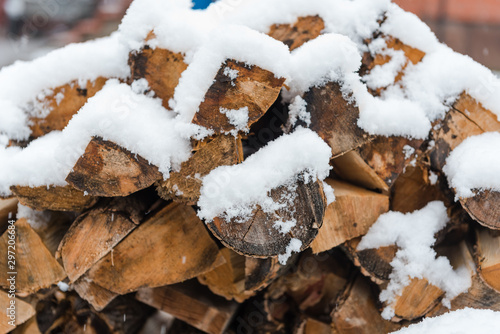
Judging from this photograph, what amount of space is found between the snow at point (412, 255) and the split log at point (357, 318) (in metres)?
0.07

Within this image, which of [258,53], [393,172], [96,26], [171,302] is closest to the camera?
[258,53]

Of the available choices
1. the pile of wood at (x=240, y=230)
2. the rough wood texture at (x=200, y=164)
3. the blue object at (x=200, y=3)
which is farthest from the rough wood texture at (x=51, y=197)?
the blue object at (x=200, y=3)

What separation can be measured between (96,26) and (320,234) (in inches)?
175

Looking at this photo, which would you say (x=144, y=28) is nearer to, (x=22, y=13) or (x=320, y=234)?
(x=320, y=234)

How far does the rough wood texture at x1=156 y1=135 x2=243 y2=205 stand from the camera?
89cm

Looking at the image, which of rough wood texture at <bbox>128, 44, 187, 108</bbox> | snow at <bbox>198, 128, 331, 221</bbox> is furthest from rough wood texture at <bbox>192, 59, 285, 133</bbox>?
rough wood texture at <bbox>128, 44, 187, 108</bbox>

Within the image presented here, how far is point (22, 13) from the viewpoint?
4719 millimetres

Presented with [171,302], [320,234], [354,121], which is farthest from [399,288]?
[171,302]

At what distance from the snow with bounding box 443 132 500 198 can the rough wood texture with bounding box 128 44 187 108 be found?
2.49 ft

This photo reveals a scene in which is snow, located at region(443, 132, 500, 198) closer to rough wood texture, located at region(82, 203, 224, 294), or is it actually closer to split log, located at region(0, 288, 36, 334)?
rough wood texture, located at region(82, 203, 224, 294)

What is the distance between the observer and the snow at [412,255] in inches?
42.5

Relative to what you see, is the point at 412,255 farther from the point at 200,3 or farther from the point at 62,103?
the point at 200,3

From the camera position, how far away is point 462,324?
0.89 metres

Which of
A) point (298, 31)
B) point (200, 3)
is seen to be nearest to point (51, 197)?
point (298, 31)
